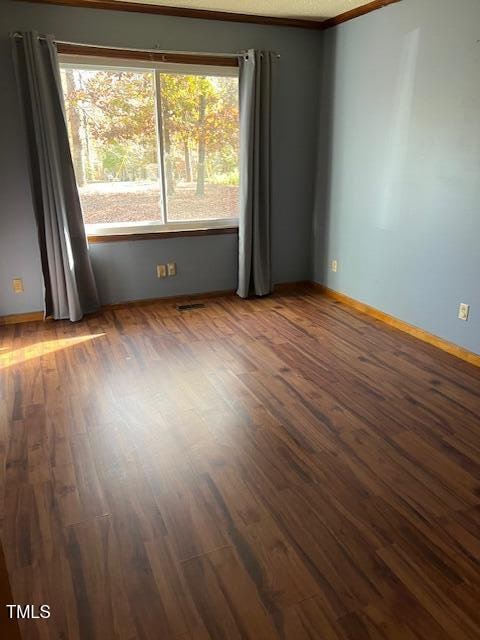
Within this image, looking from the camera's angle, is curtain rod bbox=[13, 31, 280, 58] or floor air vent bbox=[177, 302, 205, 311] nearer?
curtain rod bbox=[13, 31, 280, 58]

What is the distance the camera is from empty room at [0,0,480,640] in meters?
1.62

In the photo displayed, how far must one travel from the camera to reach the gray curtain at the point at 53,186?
351cm

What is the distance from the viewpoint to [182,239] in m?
4.42

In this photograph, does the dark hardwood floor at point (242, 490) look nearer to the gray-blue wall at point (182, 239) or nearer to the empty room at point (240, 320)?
the empty room at point (240, 320)

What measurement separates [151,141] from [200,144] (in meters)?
0.43

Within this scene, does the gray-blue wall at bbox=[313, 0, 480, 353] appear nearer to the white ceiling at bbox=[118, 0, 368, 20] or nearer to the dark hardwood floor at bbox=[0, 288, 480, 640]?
the white ceiling at bbox=[118, 0, 368, 20]

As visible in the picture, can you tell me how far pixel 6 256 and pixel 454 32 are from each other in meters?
3.54

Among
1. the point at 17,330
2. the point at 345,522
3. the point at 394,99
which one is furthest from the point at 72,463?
the point at 394,99

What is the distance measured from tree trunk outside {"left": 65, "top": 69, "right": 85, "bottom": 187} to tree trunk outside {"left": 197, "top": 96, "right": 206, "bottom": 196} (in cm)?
99

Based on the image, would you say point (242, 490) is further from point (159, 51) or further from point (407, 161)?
point (159, 51)

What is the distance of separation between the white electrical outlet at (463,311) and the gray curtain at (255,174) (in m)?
1.88

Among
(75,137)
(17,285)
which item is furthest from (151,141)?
(17,285)

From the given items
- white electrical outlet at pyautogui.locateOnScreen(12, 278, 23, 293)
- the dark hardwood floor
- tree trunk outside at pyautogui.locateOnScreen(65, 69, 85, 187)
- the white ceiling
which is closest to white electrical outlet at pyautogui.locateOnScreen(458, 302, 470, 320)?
the dark hardwood floor

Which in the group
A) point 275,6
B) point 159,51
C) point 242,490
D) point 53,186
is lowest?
point 242,490
